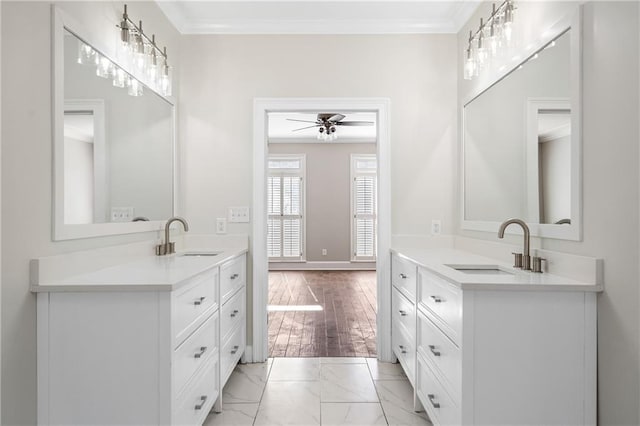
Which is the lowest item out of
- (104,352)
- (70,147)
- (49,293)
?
(104,352)

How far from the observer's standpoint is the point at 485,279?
1.56 metres

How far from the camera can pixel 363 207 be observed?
25.0 ft

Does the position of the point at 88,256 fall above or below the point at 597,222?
below

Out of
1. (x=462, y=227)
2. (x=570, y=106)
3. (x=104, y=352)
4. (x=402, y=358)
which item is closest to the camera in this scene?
(x=104, y=352)

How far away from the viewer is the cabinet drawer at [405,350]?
2.25 m

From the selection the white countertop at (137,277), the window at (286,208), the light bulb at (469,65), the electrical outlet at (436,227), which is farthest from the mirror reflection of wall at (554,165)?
the window at (286,208)

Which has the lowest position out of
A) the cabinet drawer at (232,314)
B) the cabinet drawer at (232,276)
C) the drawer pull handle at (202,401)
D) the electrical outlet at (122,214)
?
the drawer pull handle at (202,401)

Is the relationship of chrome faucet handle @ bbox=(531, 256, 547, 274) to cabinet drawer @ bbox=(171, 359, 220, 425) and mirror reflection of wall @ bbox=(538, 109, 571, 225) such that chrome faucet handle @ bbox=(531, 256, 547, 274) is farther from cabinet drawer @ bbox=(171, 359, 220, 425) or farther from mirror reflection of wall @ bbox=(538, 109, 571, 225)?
cabinet drawer @ bbox=(171, 359, 220, 425)

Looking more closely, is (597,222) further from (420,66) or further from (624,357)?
(420,66)

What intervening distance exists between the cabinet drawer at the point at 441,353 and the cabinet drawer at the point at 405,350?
0.17 m

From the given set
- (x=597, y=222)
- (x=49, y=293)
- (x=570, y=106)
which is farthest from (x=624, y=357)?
(x=49, y=293)

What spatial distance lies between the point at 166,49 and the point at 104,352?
6.95 ft

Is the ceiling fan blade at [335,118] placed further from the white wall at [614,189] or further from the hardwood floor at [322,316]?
the white wall at [614,189]

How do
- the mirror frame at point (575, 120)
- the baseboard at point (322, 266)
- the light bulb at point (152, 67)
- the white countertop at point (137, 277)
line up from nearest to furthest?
the white countertop at point (137, 277), the mirror frame at point (575, 120), the light bulb at point (152, 67), the baseboard at point (322, 266)
